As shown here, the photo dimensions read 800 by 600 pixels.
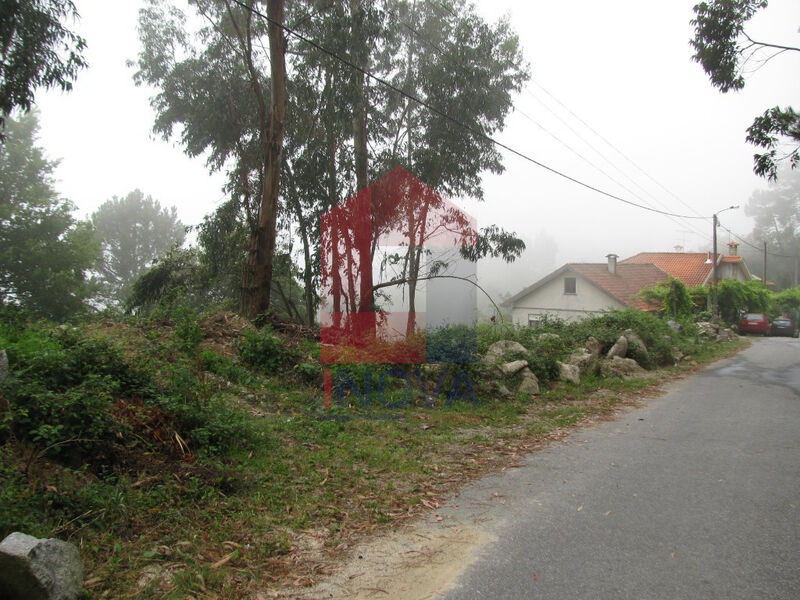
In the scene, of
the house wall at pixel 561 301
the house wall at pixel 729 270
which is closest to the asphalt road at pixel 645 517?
the house wall at pixel 561 301

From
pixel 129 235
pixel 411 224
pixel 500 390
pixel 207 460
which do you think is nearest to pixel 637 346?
pixel 500 390

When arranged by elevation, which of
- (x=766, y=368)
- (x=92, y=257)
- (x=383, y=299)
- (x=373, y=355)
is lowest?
(x=766, y=368)

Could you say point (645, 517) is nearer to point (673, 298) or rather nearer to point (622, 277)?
point (673, 298)

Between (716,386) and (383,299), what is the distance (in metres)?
8.59

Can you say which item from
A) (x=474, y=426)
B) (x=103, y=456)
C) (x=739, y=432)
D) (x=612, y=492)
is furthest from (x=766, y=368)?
(x=103, y=456)

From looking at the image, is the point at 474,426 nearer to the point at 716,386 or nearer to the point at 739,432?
the point at 739,432

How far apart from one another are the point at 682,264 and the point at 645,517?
145ft

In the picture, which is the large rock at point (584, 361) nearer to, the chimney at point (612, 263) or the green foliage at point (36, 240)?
the green foliage at point (36, 240)

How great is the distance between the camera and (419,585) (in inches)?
128

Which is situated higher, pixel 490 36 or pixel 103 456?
pixel 490 36

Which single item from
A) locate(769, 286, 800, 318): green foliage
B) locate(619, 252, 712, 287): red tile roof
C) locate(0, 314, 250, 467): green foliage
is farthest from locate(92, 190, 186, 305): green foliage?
locate(769, 286, 800, 318): green foliage

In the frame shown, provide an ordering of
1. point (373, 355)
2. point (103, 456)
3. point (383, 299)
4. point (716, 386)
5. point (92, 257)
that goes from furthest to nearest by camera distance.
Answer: point (92, 257) < point (383, 299) < point (716, 386) < point (373, 355) < point (103, 456)

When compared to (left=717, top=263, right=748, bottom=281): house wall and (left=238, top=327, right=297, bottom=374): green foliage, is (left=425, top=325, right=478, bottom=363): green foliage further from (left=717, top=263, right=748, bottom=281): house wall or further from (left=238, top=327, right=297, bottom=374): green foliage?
(left=717, top=263, right=748, bottom=281): house wall

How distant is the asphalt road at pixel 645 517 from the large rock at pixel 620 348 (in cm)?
551
